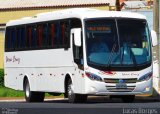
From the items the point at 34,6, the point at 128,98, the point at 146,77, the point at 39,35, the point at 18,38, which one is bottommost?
the point at 128,98

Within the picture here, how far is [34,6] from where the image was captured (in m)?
56.3

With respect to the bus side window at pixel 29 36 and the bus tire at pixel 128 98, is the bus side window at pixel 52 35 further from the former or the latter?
the bus tire at pixel 128 98

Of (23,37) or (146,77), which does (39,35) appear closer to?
(23,37)

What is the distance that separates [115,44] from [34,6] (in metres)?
33.7

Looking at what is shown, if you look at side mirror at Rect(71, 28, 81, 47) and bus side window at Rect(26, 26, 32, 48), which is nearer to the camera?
side mirror at Rect(71, 28, 81, 47)

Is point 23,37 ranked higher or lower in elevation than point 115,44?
lower

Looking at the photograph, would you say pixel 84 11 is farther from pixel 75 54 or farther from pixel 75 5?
pixel 75 5

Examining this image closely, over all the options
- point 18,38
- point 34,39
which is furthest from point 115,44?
point 18,38

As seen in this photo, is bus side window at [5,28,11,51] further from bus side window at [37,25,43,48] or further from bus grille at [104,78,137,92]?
bus grille at [104,78,137,92]

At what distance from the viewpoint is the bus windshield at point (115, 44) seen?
2302 centimetres

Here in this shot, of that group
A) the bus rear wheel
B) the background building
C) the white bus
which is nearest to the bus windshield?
the white bus

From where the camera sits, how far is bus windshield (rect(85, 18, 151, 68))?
906 inches

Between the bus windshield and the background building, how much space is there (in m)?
30.4

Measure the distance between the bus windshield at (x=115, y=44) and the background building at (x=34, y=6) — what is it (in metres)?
30.4
